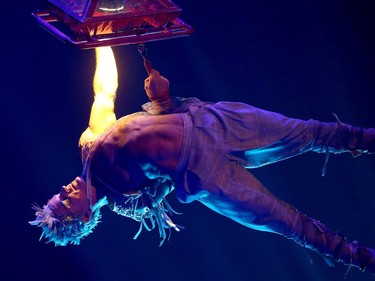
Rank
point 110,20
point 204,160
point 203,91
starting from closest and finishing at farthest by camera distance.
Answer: point 110,20
point 204,160
point 203,91

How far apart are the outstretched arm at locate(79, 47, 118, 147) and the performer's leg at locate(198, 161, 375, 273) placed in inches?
20.1

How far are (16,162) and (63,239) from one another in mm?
1073

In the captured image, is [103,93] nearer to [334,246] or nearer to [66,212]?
[66,212]

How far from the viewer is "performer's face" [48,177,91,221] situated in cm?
228

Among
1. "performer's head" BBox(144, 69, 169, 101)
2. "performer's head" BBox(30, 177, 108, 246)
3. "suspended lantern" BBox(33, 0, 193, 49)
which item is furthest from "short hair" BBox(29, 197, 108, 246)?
"suspended lantern" BBox(33, 0, 193, 49)

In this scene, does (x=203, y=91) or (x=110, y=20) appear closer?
(x=110, y=20)

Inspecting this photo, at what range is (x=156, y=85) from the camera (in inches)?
89.5

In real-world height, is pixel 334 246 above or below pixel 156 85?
below

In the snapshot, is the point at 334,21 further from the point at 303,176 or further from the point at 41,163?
the point at 41,163

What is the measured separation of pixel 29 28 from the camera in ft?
10.4

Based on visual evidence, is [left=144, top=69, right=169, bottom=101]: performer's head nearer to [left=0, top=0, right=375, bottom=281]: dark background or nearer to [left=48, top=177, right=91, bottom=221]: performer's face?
[left=48, top=177, right=91, bottom=221]: performer's face

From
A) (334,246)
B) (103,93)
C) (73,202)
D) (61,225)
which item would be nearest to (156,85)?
(103,93)

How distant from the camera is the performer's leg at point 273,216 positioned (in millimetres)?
2217

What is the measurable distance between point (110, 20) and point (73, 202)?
809 mm
